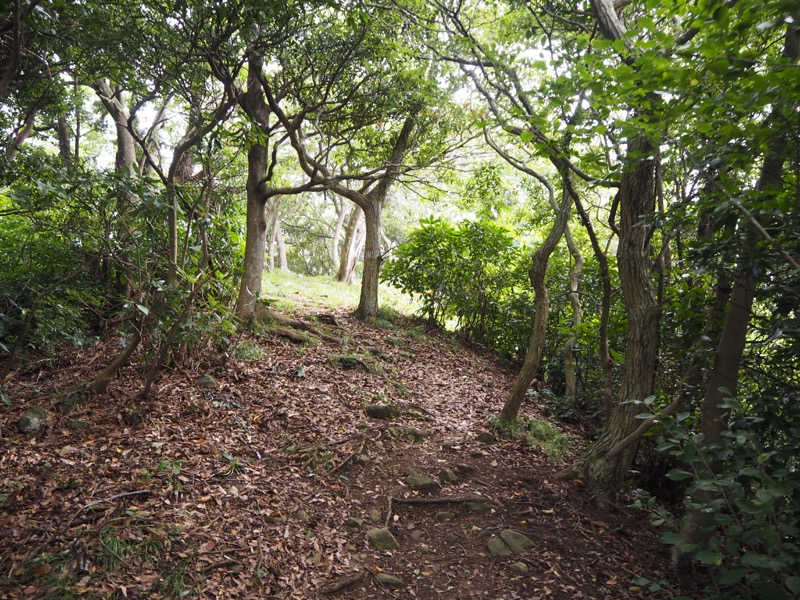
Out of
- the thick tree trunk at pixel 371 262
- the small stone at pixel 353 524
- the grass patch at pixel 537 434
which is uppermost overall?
the thick tree trunk at pixel 371 262

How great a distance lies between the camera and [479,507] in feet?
13.6

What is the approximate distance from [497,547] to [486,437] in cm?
182

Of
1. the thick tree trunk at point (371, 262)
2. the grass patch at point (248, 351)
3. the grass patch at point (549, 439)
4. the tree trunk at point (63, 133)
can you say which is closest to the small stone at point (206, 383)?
A: the grass patch at point (248, 351)

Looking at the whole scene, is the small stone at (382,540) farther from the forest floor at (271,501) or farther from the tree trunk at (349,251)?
the tree trunk at (349,251)

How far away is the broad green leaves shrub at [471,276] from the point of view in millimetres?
9453

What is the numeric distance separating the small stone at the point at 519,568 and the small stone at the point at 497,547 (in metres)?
0.12

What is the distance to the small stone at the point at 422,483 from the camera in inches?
173

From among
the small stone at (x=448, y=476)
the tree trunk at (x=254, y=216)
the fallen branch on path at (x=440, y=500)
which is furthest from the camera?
the tree trunk at (x=254, y=216)

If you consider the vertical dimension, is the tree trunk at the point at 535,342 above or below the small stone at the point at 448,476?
above

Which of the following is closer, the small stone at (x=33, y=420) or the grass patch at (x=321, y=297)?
the small stone at (x=33, y=420)

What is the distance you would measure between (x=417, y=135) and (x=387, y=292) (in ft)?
18.6

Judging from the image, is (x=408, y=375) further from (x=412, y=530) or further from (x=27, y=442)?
(x=27, y=442)

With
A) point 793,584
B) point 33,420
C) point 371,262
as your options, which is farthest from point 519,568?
point 371,262

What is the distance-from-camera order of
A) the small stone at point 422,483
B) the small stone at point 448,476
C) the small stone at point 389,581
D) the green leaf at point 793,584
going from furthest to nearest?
the small stone at point 448,476, the small stone at point 422,483, the small stone at point 389,581, the green leaf at point 793,584
